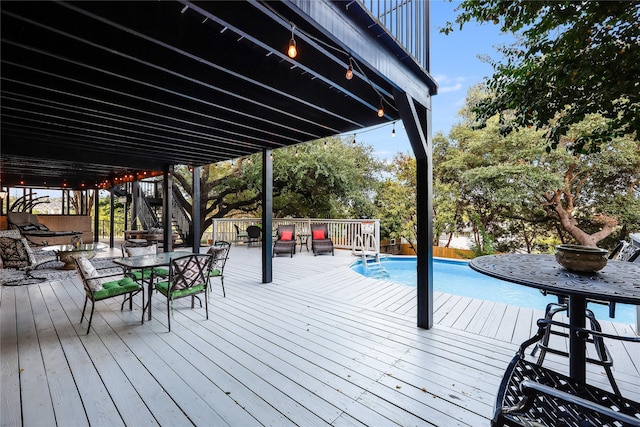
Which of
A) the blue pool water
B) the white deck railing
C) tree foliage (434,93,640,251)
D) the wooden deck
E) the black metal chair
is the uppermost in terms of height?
tree foliage (434,93,640,251)

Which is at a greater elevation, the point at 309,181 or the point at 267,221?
the point at 309,181

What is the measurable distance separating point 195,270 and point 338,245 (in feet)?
21.6

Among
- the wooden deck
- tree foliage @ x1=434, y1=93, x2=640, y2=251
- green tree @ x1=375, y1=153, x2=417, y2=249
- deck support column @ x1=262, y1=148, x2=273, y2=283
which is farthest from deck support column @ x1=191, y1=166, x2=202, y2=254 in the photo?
tree foliage @ x1=434, y1=93, x2=640, y2=251

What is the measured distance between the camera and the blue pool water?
5099 millimetres

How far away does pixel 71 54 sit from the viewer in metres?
2.22

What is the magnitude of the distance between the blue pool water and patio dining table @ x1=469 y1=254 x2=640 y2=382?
4057 millimetres

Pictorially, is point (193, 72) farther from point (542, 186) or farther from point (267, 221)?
point (542, 186)

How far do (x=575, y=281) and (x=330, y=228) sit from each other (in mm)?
8202

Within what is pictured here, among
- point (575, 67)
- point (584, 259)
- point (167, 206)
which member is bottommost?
point (584, 259)

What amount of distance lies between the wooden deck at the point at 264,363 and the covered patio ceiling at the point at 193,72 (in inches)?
102

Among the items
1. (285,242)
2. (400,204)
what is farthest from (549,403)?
(400,204)

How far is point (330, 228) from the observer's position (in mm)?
9695

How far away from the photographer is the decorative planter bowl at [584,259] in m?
1.72

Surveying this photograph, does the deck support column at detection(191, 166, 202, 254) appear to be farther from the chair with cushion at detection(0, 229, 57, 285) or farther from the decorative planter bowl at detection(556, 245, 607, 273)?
the decorative planter bowl at detection(556, 245, 607, 273)
